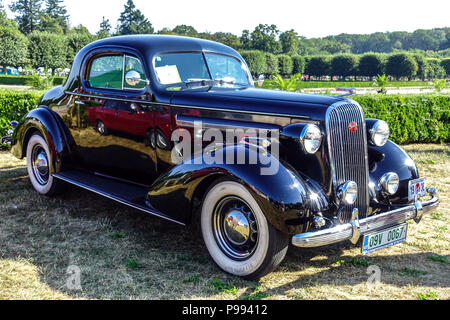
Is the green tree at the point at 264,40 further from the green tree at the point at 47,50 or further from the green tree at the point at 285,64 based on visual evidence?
the green tree at the point at 47,50

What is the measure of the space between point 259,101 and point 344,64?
78.4 m

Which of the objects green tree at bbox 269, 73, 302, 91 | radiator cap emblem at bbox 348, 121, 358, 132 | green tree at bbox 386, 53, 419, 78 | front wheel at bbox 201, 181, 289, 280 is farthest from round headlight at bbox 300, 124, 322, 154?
green tree at bbox 386, 53, 419, 78

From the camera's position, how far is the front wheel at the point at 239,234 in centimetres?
342

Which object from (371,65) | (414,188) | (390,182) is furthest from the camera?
(371,65)

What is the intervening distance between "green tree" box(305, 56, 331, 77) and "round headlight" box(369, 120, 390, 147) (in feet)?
254

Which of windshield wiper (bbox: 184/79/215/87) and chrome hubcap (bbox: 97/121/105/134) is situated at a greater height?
windshield wiper (bbox: 184/79/215/87)

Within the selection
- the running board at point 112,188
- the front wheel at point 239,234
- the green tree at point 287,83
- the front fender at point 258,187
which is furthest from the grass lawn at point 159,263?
the green tree at point 287,83

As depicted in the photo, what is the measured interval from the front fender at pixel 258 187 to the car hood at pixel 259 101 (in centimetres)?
49

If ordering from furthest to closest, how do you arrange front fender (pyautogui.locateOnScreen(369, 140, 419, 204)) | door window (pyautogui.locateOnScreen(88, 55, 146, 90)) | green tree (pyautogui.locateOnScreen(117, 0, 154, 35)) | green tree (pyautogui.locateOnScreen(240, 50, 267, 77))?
1. green tree (pyautogui.locateOnScreen(117, 0, 154, 35))
2. green tree (pyautogui.locateOnScreen(240, 50, 267, 77))
3. door window (pyautogui.locateOnScreen(88, 55, 146, 90))
4. front fender (pyautogui.locateOnScreen(369, 140, 419, 204))

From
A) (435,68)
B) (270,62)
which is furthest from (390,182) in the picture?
(435,68)

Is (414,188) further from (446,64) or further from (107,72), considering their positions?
(446,64)

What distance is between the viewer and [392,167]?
4301 millimetres

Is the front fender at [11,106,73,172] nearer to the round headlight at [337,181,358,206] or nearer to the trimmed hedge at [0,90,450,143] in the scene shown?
the round headlight at [337,181,358,206]

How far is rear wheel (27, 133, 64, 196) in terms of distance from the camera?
5691 millimetres
